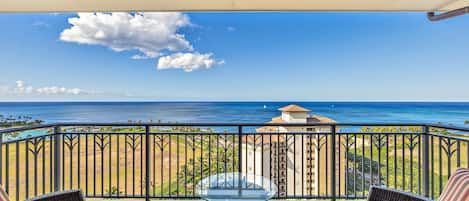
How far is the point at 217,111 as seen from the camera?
504 inches

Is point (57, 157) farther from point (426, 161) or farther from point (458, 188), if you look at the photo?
point (426, 161)

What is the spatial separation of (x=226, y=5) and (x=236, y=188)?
65.1 inches

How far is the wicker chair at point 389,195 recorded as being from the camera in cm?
139

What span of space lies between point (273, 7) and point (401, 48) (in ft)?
28.9

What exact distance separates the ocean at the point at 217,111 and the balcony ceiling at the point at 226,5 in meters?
6.83

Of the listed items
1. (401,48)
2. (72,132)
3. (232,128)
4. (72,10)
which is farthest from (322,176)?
(401,48)

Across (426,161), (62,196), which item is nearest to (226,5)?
(62,196)

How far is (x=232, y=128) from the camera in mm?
2707

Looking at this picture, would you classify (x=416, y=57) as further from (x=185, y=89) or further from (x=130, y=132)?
(x=130, y=132)

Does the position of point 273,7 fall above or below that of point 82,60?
below

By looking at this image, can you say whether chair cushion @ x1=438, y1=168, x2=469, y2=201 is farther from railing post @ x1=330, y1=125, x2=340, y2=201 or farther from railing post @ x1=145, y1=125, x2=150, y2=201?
railing post @ x1=145, y1=125, x2=150, y2=201

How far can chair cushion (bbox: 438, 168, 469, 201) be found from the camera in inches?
41.4

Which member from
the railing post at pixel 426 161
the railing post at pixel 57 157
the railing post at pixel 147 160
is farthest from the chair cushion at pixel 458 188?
the railing post at pixel 57 157

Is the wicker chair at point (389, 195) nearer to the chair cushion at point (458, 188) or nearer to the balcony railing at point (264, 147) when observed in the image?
the chair cushion at point (458, 188)
